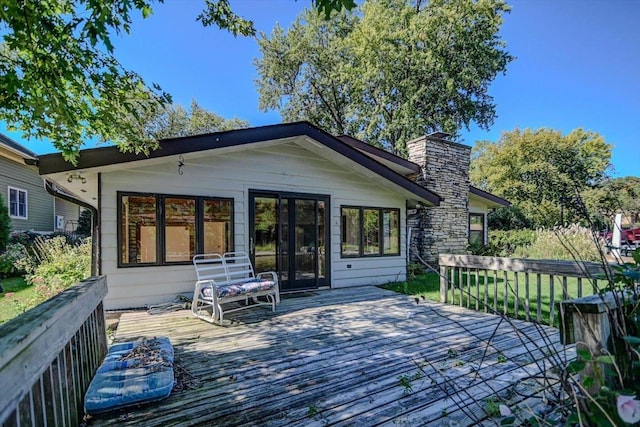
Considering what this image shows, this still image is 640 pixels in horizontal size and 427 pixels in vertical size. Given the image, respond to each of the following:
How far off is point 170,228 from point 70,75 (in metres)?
3.12

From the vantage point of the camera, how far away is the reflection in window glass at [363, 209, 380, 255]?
25.1 feet

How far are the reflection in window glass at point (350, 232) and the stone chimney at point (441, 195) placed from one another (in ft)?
11.6

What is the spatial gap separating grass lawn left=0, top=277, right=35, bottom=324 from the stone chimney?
9.55 m

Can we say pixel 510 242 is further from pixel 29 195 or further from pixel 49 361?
pixel 29 195

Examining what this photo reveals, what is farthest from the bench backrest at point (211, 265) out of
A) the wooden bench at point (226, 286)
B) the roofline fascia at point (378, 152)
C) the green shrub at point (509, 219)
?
the green shrub at point (509, 219)

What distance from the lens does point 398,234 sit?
8.13 metres

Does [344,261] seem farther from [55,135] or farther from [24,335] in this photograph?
[24,335]

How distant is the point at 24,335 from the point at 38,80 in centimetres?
247

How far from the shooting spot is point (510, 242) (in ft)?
40.5

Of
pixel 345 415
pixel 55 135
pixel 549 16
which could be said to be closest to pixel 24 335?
pixel 345 415

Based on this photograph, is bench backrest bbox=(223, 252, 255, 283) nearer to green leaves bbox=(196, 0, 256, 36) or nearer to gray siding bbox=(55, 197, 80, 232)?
green leaves bbox=(196, 0, 256, 36)

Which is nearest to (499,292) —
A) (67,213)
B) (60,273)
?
(60,273)

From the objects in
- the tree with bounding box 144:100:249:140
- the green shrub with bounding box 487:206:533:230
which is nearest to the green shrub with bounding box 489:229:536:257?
the green shrub with bounding box 487:206:533:230

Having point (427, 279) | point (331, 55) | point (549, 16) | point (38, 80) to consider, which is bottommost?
point (427, 279)
